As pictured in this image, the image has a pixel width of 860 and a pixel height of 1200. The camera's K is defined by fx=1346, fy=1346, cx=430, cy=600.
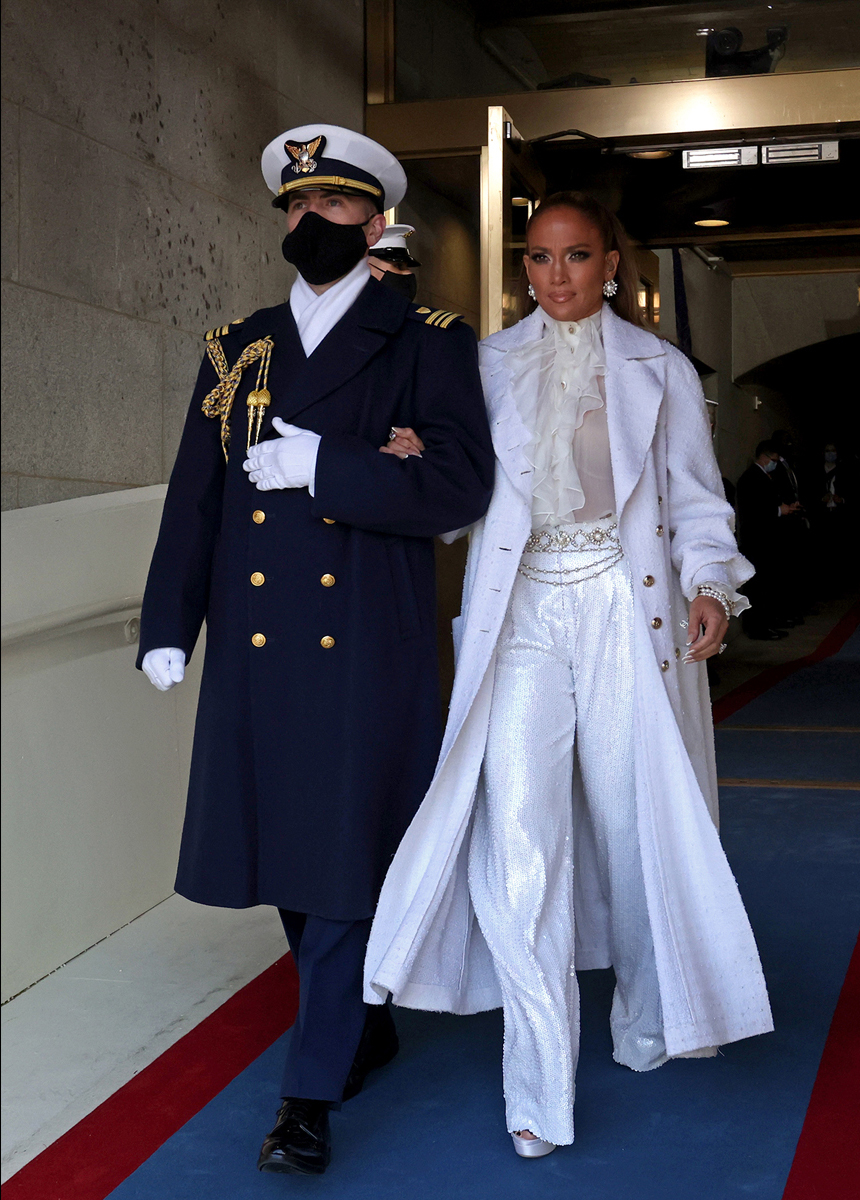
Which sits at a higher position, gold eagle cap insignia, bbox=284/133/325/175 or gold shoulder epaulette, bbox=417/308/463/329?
gold eagle cap insignia, bbox=284/133/325/175

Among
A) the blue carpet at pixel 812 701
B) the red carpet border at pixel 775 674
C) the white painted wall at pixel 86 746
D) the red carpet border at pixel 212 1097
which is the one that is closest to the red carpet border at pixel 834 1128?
the red carpet border at pixel 212 1097

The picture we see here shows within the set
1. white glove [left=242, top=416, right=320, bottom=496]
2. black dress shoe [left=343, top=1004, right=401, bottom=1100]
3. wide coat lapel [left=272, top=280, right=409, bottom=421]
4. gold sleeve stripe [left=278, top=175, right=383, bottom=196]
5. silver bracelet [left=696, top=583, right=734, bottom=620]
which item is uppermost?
gold sleeve stripe [left=278, top=175, right=383, bottom=196]

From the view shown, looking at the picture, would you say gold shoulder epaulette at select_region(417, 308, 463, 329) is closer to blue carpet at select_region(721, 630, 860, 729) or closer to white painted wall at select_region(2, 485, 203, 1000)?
white painted wall at select_region(2, 485, 203, 1000)

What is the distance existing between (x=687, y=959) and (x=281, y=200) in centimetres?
150

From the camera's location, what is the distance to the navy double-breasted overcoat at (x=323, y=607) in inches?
88.6

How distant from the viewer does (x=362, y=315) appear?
235 cm

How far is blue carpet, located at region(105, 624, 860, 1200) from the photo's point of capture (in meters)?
2.12

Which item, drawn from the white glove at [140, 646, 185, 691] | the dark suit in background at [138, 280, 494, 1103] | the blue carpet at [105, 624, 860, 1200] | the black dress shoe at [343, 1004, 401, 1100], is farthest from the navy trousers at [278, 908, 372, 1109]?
the white glove at [140, 646, 185, 691]

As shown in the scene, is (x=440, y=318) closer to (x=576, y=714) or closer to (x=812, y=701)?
(x=576, y=714)

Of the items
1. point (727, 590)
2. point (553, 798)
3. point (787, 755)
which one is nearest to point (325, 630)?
point (553, 798)

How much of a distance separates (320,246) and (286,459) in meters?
0.39

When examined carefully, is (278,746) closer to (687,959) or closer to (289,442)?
(289,442)

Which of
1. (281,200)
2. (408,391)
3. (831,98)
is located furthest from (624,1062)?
(831,98)

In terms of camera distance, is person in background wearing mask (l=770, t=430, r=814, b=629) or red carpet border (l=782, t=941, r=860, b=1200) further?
person in background wearing mask (l=770, t=430, r=814, b=629)
